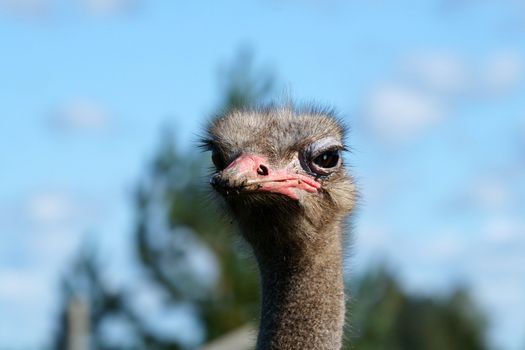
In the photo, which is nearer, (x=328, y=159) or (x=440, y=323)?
(x=328, y=159)

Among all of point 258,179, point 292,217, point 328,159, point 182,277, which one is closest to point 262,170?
point 258,179

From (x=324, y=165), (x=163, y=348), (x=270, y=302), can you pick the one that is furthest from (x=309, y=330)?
(x=163, y=348)

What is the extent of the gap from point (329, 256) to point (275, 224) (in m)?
0.31

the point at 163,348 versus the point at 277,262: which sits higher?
the point at 277,262

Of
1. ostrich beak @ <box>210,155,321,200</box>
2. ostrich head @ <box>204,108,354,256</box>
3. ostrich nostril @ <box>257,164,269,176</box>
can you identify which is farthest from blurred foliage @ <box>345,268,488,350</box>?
ostrich nostril @ <box>257,164,269,176</box>

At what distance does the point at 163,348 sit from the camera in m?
28.1

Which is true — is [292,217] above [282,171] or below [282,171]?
below

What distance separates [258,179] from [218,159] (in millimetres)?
415

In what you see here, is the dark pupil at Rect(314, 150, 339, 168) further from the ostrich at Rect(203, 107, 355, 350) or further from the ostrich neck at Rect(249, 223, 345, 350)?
the ostrich neck at Rect(249, 223, 345, 350)

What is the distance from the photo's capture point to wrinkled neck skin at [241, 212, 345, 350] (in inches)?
221

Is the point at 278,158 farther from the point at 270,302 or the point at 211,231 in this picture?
the point at 211,231

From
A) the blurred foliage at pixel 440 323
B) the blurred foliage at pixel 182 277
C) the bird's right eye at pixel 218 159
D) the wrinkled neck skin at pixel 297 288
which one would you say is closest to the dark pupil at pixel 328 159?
the wrinkled neck skin at pixel 297 288

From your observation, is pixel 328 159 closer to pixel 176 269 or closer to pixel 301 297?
pixel 301 297

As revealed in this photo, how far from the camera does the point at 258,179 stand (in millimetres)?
5340
